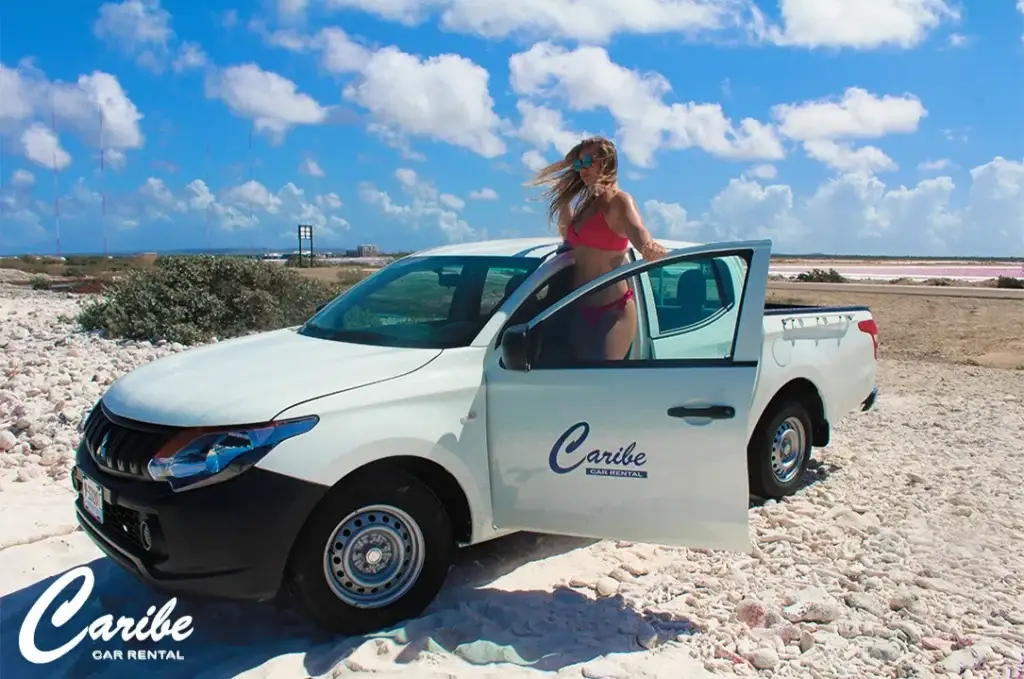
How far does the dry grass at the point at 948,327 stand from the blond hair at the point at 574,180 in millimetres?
10252

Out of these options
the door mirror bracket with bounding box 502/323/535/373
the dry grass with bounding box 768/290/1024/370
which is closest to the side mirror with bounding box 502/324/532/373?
the door mirror bracket with bounding box 502/323/535/373

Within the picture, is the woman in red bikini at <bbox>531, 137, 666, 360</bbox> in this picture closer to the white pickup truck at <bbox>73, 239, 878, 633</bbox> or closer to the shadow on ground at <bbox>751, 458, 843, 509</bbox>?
the white pickup truck at <bbox>73, 239, 878, 633</bbox>

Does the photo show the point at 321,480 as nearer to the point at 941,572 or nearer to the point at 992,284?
the point at 941,572

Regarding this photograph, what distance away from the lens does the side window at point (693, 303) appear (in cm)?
433

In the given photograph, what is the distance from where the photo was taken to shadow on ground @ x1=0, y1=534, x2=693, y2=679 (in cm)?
358

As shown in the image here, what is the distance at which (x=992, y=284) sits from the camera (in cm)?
3419

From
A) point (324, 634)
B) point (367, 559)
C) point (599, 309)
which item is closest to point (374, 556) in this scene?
point (367, 559)

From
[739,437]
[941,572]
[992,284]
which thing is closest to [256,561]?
[739,437]

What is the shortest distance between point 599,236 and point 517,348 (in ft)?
3.41

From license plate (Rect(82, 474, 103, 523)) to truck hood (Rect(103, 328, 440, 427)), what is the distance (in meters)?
0.34

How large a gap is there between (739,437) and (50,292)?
25.4 metres

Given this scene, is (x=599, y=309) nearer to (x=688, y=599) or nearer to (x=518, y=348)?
(x=518, y=348)

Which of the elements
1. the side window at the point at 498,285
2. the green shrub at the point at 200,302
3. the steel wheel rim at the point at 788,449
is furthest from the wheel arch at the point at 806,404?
the green shrub at the point at 200,302

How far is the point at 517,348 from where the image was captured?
381 centimetres
